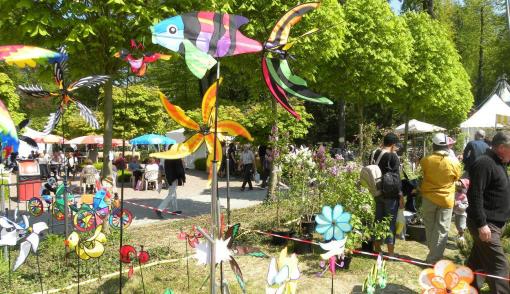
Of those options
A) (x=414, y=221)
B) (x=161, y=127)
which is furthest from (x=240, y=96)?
(x=414, y=221)

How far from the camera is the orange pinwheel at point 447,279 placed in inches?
106

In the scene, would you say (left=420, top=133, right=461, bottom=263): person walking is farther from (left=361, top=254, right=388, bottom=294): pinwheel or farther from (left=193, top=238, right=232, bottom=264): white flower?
(left=193, top=238, right=232, bottom=264): white flower

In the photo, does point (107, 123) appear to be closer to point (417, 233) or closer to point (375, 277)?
point (375, 277)

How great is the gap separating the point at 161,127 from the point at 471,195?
23.2 meters

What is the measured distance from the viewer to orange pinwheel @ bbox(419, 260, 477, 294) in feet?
8.83

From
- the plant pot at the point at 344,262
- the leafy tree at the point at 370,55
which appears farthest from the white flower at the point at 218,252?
the leafy tree at the point at 370,55

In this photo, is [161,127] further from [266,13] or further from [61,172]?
[266,13]

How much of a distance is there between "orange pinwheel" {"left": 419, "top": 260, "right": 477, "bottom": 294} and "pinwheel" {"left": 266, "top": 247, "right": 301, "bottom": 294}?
86 cm

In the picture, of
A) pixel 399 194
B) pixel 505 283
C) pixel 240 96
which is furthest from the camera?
pixel 240 96

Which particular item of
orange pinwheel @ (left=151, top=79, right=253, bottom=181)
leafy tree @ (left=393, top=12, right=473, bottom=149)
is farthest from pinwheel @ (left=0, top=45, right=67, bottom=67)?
leafy tree @ (left=393, top=12, right=473, bottom=149)

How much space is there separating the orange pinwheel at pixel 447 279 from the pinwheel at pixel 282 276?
0.86 metres

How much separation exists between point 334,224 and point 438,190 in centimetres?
242

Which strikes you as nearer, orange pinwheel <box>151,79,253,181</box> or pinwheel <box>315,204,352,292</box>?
orange pinwheel <box>151,79,253,181</box>

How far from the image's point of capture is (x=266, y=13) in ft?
28.1
